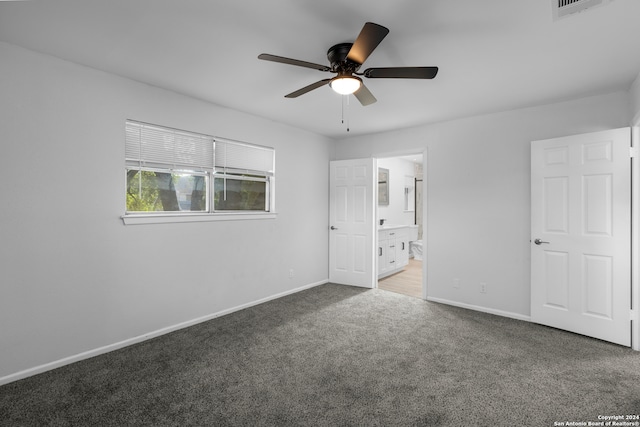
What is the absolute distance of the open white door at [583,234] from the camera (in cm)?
288

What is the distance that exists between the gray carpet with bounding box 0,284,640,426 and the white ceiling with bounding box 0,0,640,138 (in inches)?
96.7

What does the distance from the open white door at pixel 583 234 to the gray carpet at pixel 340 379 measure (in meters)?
0.24

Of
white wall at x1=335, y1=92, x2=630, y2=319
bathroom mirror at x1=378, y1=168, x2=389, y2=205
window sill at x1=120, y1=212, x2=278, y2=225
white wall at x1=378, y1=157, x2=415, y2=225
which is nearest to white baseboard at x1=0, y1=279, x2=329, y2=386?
window sill at x1=120, y1=212, x2=278, y2=225

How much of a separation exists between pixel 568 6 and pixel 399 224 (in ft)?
18.9

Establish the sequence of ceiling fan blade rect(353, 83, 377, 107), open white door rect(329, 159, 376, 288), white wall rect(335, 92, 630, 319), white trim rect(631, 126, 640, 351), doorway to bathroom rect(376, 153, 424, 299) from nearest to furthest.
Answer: ceiling fan blade rect(353, 83, 377, 107)
white trim rect(631, 126, 640, 351)
white wall rect(335, 92, 630, 319)
open white door rect(329, 159, 376, 288)
doorway to bathroom rect(376, 153, 424, 299)

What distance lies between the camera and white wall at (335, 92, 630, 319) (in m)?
3.36

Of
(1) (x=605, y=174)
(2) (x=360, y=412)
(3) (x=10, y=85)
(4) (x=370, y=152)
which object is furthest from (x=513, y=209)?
(3) (x=10, y=85)

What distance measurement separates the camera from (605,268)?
296 centimetres

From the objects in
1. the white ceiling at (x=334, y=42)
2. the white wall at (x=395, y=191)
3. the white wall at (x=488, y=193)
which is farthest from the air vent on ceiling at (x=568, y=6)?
the white wall at (x=395, y=191)

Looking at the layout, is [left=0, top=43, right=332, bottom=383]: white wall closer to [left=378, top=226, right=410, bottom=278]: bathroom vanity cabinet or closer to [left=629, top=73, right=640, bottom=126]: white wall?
[left=378, top=226, right=410, bottom=278]: bathroom vanity cabinet

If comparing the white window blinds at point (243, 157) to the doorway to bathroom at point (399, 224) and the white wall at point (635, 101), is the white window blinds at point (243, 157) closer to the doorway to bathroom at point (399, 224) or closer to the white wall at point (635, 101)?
the doorway to bathroom at point (399, 224)

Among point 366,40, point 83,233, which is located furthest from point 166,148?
point 366,40

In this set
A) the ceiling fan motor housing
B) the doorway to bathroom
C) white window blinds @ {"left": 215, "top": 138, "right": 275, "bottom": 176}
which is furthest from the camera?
the doorway to bathroom

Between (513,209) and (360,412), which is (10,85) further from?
(513,209)
